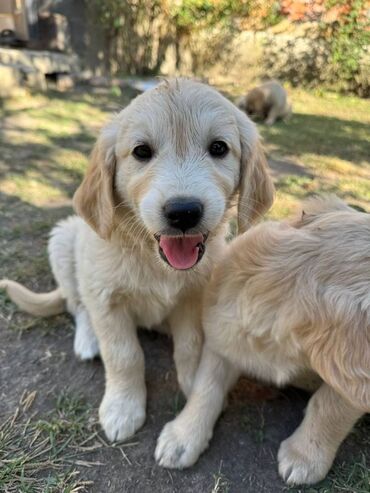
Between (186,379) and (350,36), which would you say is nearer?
(186,379)

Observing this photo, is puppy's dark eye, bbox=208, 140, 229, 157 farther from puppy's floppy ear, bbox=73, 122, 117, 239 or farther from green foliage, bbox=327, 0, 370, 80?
green foliage, bbox=327, 0, 370, 80

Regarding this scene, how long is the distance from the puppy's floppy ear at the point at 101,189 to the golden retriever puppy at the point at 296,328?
0.50 metres

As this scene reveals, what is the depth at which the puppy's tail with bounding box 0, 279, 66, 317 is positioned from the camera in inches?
91.3

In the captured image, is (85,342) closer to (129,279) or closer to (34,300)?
(34,300)

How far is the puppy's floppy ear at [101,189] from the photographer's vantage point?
1.82 metres

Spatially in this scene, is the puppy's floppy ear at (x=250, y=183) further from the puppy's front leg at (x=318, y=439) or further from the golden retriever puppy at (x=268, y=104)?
the golden retriever puppy at (x=268, y=104)

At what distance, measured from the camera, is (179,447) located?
5.84 feet

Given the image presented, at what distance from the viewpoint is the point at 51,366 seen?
220 centimetres

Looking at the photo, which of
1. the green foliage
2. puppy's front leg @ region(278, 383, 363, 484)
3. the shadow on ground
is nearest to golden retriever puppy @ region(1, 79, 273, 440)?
puppy's front leg @ region(278, 383, 363, 484)

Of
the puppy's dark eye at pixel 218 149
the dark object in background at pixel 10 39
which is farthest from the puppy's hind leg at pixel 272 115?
the puppy's dark eye at pixel 218 149

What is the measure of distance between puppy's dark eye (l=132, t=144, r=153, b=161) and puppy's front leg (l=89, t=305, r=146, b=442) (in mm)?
644

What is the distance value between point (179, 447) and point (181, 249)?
760 mm

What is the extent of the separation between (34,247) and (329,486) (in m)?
2.18

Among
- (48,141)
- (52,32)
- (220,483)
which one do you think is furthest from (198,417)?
(52,32)
